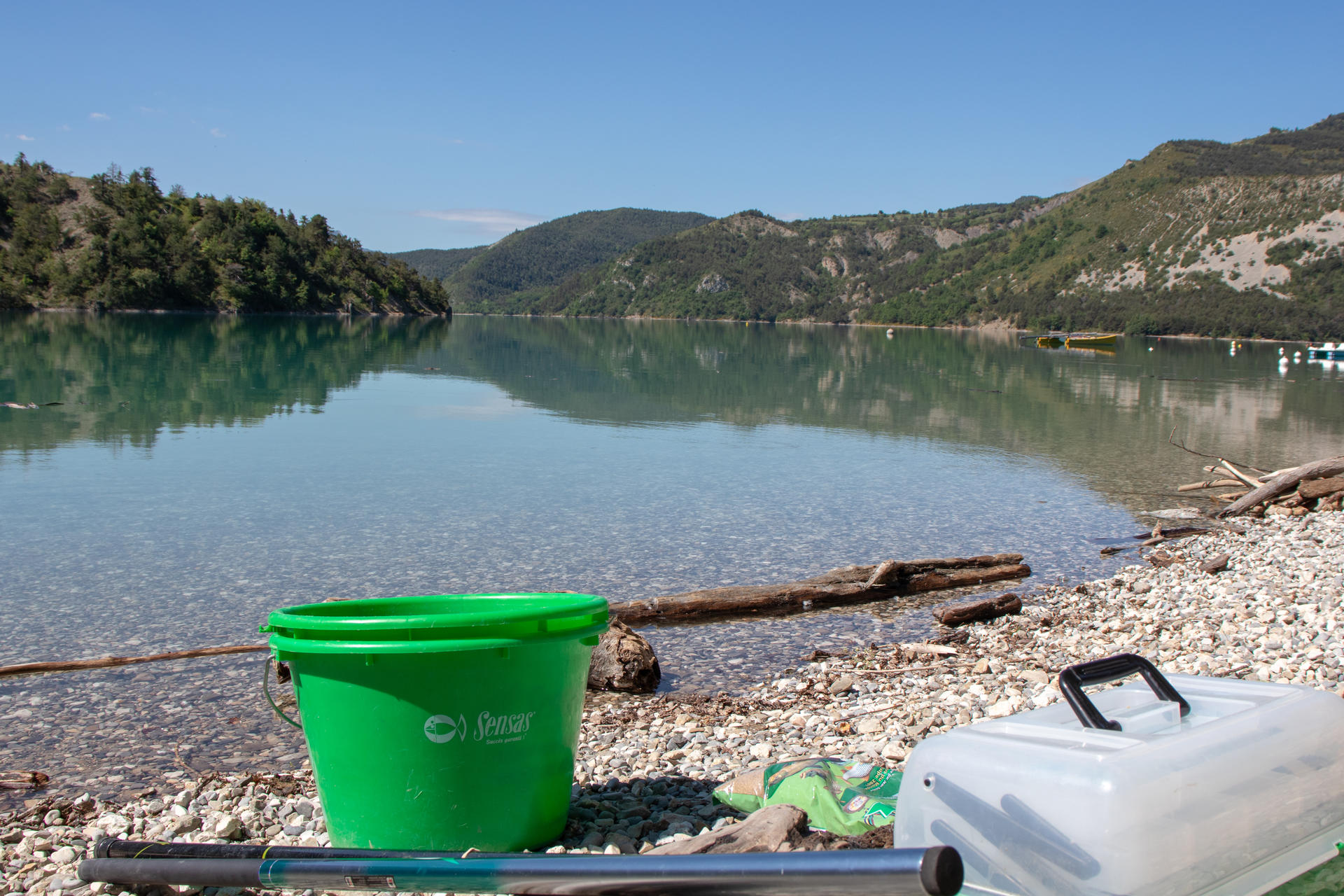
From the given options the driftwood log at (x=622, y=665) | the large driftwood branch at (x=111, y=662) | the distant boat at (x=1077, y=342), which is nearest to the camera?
the large driftwood branch at (x=111, y=662)

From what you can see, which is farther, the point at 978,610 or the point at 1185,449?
the point at 1185,449

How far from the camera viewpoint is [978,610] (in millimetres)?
8742

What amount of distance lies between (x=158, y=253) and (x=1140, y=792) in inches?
5420

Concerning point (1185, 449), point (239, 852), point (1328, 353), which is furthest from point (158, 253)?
point (239, 852)

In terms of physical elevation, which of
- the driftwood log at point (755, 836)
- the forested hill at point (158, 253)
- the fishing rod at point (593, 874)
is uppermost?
the forested hill at point (158, 253)

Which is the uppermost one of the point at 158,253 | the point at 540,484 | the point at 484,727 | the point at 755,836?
the point at 158,253

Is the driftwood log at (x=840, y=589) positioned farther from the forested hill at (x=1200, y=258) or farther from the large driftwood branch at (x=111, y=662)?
the forested hill at (x=1200, y=258)

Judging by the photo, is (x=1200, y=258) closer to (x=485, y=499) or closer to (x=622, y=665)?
(x=485, y=499)

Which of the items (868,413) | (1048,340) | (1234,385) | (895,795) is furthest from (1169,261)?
(895,795)

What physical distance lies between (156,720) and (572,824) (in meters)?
3.33

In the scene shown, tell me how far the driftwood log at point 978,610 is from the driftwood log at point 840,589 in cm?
71

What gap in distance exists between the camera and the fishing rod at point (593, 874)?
2379mm

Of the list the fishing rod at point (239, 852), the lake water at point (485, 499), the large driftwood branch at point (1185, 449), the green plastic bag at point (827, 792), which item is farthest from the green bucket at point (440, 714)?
the large driftwood branch at point (1185, 449)

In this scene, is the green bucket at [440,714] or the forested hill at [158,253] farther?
the forested hill at [158,253]
